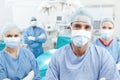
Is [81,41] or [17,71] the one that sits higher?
[81,41]

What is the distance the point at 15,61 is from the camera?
77.9 inches

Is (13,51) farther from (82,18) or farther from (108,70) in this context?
(108,70)

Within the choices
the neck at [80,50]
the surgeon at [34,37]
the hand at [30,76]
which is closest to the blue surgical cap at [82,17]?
the neck at [80,50]

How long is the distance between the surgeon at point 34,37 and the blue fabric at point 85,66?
9.82 feet

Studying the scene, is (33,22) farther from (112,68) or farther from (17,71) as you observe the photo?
(112,68)

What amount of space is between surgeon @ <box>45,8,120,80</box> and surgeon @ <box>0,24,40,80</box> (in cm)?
57

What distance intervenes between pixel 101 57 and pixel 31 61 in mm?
853

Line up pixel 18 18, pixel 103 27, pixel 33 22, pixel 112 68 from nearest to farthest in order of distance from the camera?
pixel 112 68 → pixel 103 27 → pixel 33 22 → pixel 18 18

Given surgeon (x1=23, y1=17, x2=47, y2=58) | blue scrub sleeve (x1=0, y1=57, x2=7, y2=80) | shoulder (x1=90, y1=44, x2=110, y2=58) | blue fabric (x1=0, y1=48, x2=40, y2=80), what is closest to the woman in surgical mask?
blue fabric (x1=0, y1=48, x2=40, y2=80)

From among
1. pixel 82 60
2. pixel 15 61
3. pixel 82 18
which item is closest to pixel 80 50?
pixel 82 60

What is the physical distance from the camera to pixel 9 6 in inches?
211

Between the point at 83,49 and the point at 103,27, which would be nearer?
the point at 83,49

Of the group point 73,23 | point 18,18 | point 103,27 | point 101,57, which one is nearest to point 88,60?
point 101,57

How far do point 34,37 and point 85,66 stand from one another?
311cm
